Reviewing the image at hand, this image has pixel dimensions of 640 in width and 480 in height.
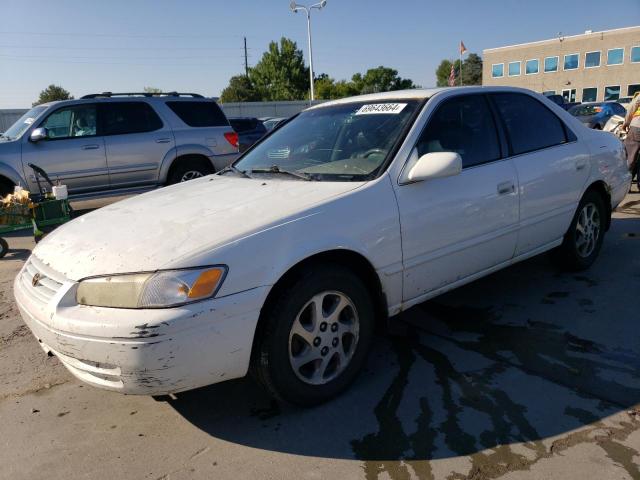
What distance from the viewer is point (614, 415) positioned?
260 cm

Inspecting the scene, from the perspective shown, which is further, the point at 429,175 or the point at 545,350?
the point at 545,350

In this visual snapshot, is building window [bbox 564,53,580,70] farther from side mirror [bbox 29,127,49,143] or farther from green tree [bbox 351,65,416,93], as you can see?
side mirror [bbox 29,127,49,143]

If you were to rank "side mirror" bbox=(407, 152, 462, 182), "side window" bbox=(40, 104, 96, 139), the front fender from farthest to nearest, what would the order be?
the front fender → "side window" bbox=(40, 104, 96, 139) → "side mirror" bbox=(407, 152, 462, 182)

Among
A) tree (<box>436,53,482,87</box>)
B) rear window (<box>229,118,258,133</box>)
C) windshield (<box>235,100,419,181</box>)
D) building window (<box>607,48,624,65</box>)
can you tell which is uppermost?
tree (<box>436,53,482,87</box>)

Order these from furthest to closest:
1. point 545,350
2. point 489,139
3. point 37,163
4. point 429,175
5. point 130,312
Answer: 1. point 37,163
2. point 489,139
3. point 545,350
4. point 429,175
5. point 130,312

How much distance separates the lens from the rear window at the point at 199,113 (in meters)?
8.89

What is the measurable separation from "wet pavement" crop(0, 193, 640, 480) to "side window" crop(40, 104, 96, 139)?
505 cm

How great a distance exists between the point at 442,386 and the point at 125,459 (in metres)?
1.67

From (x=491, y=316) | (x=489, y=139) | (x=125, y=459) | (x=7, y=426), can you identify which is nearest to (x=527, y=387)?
(x=491, y=316)

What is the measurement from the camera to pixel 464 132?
3600 mm

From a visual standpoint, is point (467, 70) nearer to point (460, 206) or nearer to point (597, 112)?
point (597, 112)

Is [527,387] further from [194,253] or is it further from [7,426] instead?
[7,426]

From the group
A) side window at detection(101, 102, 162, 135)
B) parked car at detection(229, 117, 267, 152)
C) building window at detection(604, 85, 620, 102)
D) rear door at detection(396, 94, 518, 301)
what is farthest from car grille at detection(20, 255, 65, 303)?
building window at detection(604, 85, 620, 102)

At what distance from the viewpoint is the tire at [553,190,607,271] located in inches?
176
